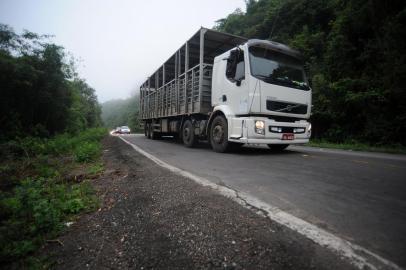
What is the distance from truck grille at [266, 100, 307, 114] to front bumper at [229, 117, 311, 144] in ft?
0.99

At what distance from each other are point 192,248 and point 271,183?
1830 mm

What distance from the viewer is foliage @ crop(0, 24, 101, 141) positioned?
11812mm

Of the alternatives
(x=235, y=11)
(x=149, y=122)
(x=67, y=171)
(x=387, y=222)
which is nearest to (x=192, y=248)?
(x=387, y=222)

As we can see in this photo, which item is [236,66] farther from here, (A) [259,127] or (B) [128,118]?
(B) [128,118]

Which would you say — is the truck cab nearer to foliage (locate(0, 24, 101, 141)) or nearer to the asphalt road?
the asphalt road

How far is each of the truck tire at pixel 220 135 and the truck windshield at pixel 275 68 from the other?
1680mm

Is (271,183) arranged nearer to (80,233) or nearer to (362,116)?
(80,233)

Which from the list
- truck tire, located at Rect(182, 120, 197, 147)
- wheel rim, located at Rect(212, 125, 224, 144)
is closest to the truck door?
wheel rim, located at Rect(212, 125, 224, 144)

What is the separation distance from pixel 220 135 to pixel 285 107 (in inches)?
78.0

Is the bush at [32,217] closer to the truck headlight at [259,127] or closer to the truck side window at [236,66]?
the truck headlight at [259,127]

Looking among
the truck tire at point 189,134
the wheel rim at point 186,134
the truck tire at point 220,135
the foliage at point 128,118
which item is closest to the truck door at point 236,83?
the truck tire at point 220,135

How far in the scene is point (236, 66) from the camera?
6375 mm

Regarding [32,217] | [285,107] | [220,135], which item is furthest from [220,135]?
[32,217]

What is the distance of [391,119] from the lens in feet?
35.2
